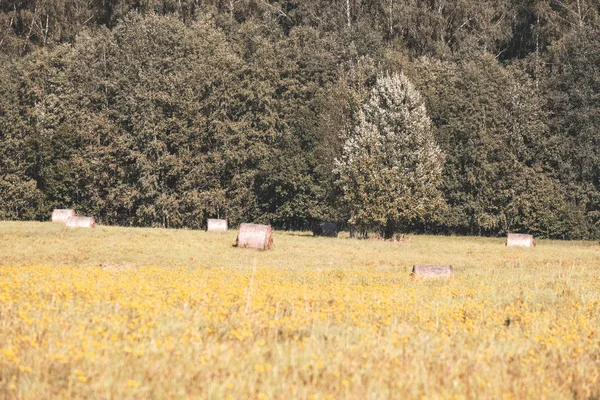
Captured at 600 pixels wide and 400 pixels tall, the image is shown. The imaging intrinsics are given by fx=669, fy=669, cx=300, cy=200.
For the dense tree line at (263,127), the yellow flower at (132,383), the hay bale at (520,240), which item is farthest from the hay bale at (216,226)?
the yellow flower at (132,383)

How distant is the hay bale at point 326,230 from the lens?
56.6 metres

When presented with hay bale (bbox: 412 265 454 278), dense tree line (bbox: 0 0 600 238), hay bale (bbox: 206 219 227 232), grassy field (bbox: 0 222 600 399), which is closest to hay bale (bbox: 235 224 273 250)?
hay bale (bbox: 206 219 227 232)

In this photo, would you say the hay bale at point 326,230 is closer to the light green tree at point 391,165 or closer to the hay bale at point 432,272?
the light green tree at point 391,165

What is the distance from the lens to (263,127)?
69000 millimetres

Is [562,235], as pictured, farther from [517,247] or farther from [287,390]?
[287,390]

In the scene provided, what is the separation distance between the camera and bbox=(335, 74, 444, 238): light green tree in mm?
50875

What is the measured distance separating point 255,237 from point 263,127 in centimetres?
3407

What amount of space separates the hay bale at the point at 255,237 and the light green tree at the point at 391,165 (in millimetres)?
15737

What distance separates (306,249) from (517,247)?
15.5 metres

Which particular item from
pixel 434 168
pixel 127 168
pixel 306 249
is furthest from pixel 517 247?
pixel 127 168

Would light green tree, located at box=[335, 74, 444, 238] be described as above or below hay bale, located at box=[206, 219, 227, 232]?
above

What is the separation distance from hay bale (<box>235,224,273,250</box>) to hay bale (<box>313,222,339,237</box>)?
1992 cm

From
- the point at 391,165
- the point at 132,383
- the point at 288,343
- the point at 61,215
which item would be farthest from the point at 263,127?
the point at 132,383

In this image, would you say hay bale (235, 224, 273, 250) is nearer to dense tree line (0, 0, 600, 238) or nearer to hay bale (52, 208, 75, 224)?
hay bale (52, 208, 75, 224)
